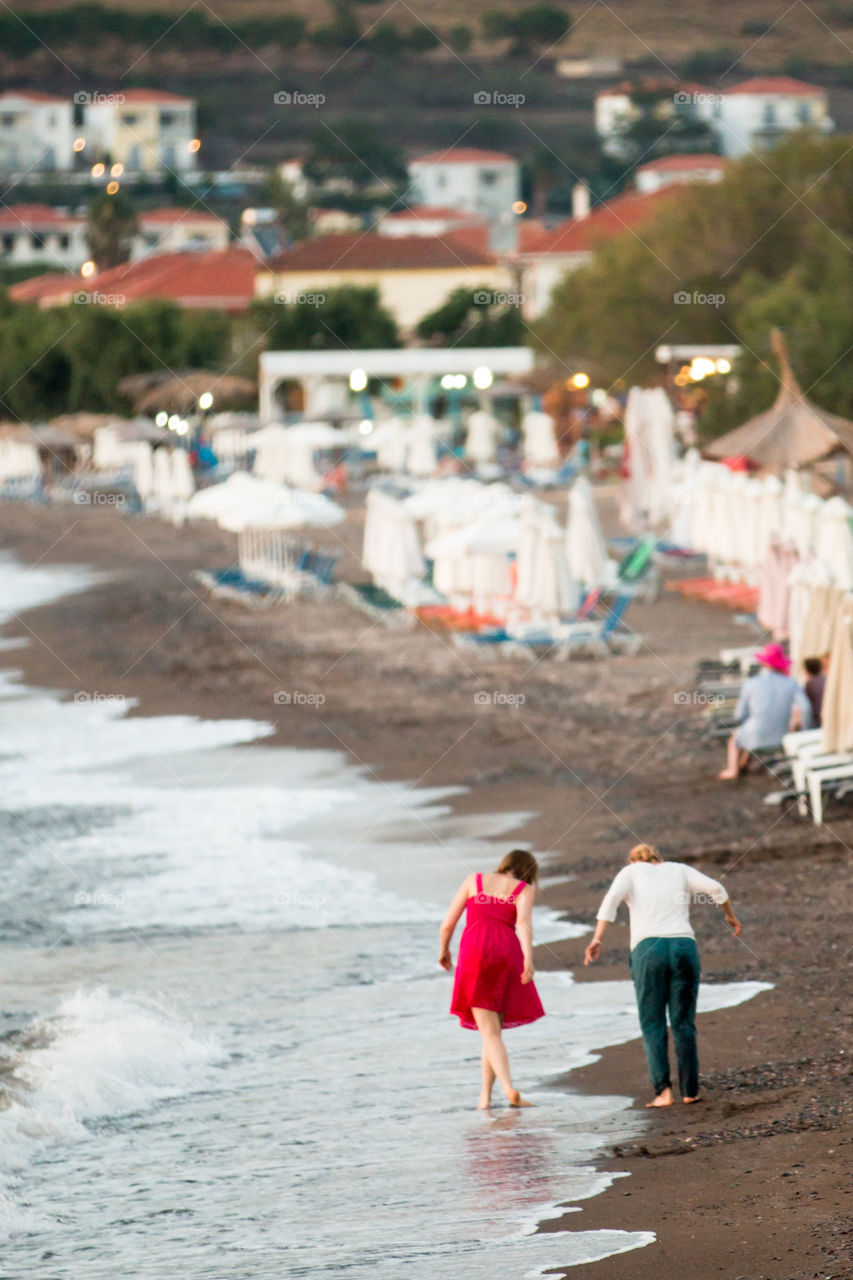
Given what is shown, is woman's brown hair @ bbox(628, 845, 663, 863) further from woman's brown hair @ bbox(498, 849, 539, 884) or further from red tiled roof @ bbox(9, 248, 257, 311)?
red tiled roof @ bbox(9, 248, 257, 311)

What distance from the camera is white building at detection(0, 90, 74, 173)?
7638 inches

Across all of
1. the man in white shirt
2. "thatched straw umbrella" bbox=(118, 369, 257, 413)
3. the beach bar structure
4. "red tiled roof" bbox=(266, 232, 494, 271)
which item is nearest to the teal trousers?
the man in white shirt

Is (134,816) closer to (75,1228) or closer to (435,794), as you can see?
(435,794)

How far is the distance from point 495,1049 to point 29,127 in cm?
20244

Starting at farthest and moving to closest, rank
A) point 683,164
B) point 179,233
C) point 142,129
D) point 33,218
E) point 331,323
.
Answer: point 142,129 → point 33,218 → point 179,233 → point 683,164 → point 331,323

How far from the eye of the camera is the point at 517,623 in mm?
20625

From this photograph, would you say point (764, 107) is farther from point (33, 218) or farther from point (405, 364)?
point (405, 364)

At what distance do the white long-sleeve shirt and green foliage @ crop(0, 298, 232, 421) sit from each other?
59.1 metres

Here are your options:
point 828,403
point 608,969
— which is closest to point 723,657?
point 608,969

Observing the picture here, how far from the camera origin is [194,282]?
3487 inches

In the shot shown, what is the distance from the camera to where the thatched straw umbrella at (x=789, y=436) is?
892 inches

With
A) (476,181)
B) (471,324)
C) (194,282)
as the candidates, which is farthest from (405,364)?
(476,181)

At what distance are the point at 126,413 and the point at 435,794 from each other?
52542mm

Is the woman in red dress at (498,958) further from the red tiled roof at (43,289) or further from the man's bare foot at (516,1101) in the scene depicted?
the red tiled roof at (43,289)
